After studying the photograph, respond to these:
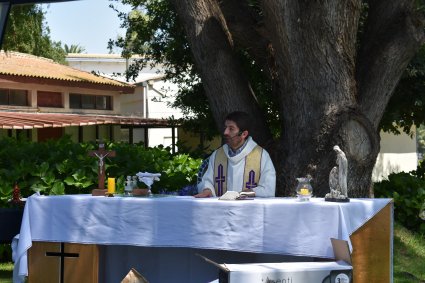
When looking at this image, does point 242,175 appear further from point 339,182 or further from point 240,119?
point 339,182

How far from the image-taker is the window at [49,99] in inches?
1224

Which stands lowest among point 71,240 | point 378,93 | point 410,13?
point 71,240

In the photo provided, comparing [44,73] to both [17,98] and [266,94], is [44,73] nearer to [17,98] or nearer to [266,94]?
[17,98]

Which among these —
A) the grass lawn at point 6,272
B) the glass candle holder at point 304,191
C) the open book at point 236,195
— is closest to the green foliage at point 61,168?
the grass lawn at point 6,272

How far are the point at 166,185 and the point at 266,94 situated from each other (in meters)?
3.49

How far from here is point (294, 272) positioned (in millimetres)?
5988

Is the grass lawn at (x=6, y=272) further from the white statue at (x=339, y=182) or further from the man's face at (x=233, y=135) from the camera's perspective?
the white statue at (x=339, y=182)

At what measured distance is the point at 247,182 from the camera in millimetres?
7480

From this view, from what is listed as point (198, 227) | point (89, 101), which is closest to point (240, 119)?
point (198, 227)

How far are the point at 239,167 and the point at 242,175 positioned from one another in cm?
8

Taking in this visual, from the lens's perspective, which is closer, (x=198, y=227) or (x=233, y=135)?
(x=198, y=227)

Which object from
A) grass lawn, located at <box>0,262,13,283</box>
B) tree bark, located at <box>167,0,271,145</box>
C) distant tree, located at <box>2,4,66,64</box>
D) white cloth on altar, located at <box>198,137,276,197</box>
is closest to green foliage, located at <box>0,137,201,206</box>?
grass lawn, located at <box>0,262,13,283</box>

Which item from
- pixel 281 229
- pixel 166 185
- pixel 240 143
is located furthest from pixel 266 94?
pixel 281 229

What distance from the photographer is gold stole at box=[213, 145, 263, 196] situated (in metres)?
7.45
